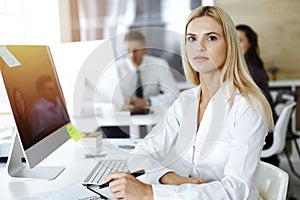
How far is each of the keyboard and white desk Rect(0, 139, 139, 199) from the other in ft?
0.09

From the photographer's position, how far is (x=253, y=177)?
109cm

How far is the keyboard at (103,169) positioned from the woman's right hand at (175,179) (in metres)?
0.20

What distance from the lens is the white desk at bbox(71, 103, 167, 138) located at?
77.9 inches

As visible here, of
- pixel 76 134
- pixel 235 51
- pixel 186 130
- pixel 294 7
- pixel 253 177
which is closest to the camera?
pixel 253 177

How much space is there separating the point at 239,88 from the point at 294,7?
309 centimetres

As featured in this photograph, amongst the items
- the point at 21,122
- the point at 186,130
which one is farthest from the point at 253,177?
the point at 21,122

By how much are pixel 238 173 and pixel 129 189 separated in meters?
0.30

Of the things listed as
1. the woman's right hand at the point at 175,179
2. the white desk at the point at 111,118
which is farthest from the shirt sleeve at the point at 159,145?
the white desk at the point at 111,118

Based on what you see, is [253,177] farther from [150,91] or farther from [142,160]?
[150,91]

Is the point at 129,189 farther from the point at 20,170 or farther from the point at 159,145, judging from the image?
the point at 20,170

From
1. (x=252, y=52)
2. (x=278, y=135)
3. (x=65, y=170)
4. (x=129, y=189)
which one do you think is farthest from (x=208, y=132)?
(x=252, y=52)

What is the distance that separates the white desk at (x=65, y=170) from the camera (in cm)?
127

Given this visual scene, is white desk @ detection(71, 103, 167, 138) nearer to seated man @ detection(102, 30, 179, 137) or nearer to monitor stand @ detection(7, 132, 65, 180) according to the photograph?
seated man @ detection(102, 30, 179, 137)

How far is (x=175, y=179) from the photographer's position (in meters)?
1.21
